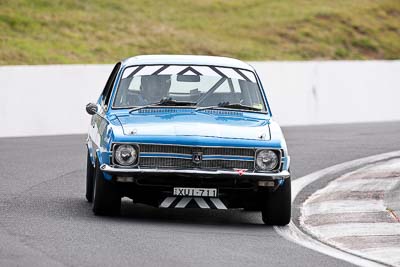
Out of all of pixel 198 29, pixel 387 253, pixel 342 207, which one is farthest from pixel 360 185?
pixel 198 29

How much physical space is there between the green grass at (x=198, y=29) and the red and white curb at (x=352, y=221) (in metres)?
17.9

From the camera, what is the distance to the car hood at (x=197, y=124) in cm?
1155

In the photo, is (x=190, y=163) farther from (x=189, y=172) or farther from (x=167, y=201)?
(x=167, y=201)

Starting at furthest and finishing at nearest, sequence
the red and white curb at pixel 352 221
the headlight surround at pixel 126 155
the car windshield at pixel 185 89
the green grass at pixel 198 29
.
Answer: the green grass at pixel 198 29 → the car windshield at pixel 185 89 → the headlight surround at pixel 126 155 → the red and white curb at pixel 352 221

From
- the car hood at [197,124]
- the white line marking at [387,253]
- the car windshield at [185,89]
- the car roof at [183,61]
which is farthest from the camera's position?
the car roof at [183,61]

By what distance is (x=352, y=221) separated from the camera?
39.9ft

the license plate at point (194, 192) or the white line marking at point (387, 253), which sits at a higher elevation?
the license plate at point (194, 192)

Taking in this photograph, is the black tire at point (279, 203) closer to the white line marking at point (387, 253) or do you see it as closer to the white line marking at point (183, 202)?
the white line marking at point (183, 202)

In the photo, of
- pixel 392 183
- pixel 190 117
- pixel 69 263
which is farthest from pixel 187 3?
pixel 69 263

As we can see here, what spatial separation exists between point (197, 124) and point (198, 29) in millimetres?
30976

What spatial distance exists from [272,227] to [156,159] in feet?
4.23

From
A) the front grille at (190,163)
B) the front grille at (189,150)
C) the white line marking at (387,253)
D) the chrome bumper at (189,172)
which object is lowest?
the white line marking at (387,253)

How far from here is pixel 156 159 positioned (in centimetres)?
1141

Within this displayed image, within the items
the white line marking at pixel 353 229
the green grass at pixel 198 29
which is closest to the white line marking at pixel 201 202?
the white line marking at pixel 353 229
